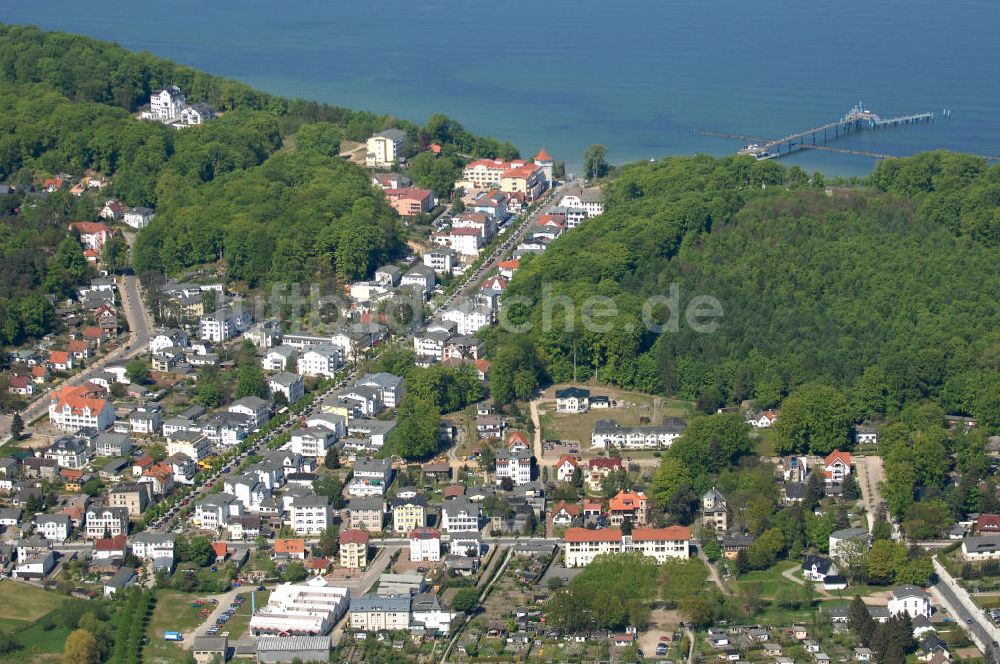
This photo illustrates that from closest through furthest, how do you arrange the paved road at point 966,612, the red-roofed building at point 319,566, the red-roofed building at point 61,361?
the paved road at point 966,612, the red-roofed building at point 319,566, the red-roofed building at point 61,361

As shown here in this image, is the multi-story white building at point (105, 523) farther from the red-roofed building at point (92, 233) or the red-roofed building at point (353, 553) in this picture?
the red-roofed building at point (92, 233)

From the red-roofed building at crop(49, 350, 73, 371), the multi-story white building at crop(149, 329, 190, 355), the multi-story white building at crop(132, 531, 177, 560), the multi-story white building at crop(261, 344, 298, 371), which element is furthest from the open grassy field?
the red-roofed building at crop(49, 350, 73, 371)

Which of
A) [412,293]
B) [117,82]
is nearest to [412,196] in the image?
[412,293]

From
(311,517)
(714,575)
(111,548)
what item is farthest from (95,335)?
(714,575)

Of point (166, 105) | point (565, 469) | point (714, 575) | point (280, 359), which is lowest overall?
point (714, 575)

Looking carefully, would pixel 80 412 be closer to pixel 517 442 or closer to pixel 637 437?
pixel 517 442

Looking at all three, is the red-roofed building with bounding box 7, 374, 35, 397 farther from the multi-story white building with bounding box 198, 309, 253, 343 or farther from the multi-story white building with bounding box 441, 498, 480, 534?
the multi-story white building with bounding box 441, 498, 480, 534

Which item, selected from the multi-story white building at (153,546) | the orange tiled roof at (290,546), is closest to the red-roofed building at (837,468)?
the orange tiled roof at (290,546)
